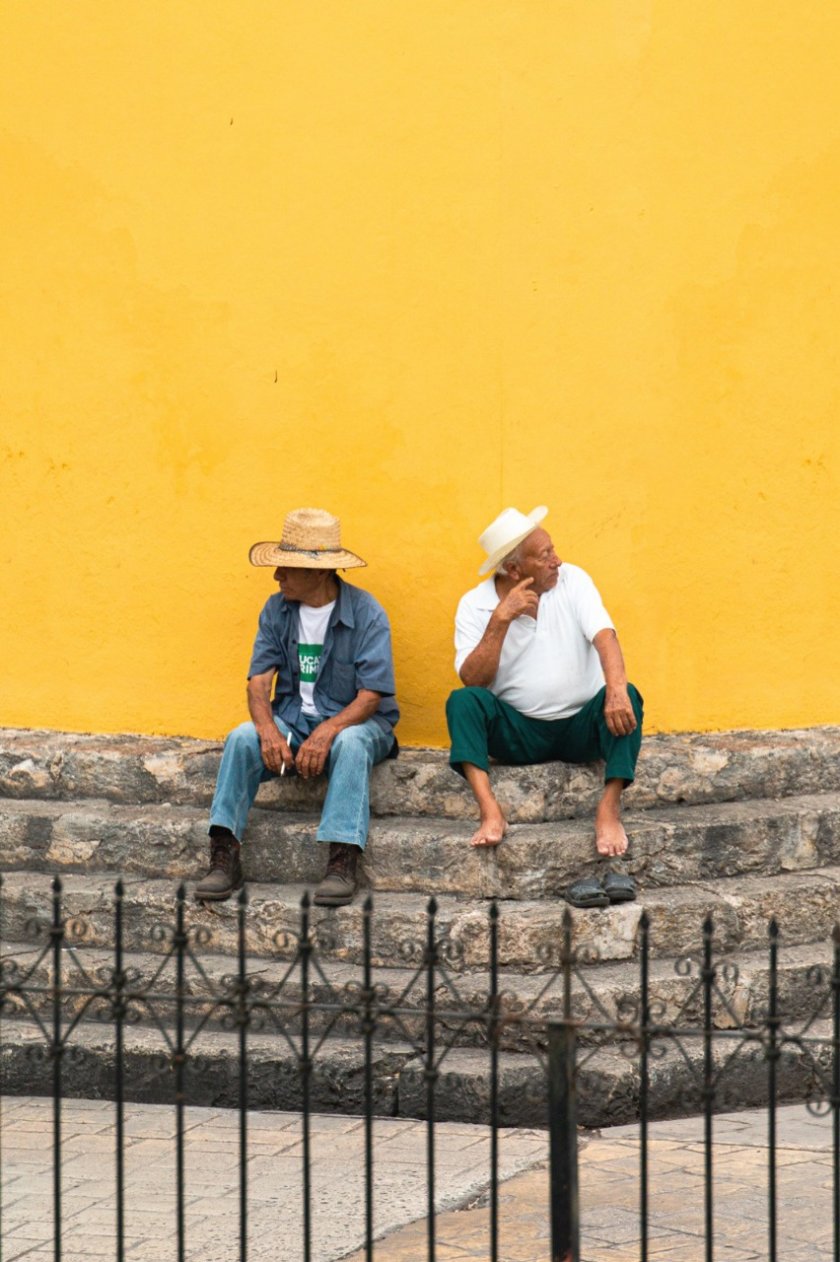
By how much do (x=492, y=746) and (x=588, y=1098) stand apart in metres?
1.33

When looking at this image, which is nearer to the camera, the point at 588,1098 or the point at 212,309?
the point at 588,1098

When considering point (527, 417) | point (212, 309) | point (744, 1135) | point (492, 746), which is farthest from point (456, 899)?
point (212, 309)

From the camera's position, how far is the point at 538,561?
6.34m

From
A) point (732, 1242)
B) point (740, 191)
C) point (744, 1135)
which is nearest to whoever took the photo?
point (732, 1242)

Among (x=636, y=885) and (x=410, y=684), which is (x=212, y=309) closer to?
(x=410, y=684)

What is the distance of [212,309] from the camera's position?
6734mm

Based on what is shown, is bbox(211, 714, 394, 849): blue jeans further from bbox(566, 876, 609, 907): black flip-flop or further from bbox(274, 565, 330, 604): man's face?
bbox(566, 876, 609, 907): black flip-flop

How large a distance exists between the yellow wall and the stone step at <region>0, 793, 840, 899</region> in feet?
1.33

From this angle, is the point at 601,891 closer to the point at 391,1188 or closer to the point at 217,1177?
the point at 391,1188

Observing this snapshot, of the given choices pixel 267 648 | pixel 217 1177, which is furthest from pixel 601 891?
pixel 217 1177

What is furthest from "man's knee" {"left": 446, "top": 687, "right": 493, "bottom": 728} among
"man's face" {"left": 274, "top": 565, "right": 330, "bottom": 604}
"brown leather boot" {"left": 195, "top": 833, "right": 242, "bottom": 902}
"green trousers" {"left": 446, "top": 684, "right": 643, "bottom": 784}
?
"brown leather boot" {"left": 195, "top": 833, "right": 242, "bottom": 902}

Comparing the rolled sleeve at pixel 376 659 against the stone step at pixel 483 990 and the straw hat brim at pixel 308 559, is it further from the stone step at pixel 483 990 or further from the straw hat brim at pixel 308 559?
the stone step at pixel 483 990

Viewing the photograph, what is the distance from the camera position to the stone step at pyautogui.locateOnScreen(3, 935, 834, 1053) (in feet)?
19.0

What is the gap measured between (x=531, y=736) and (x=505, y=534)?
0.69m
